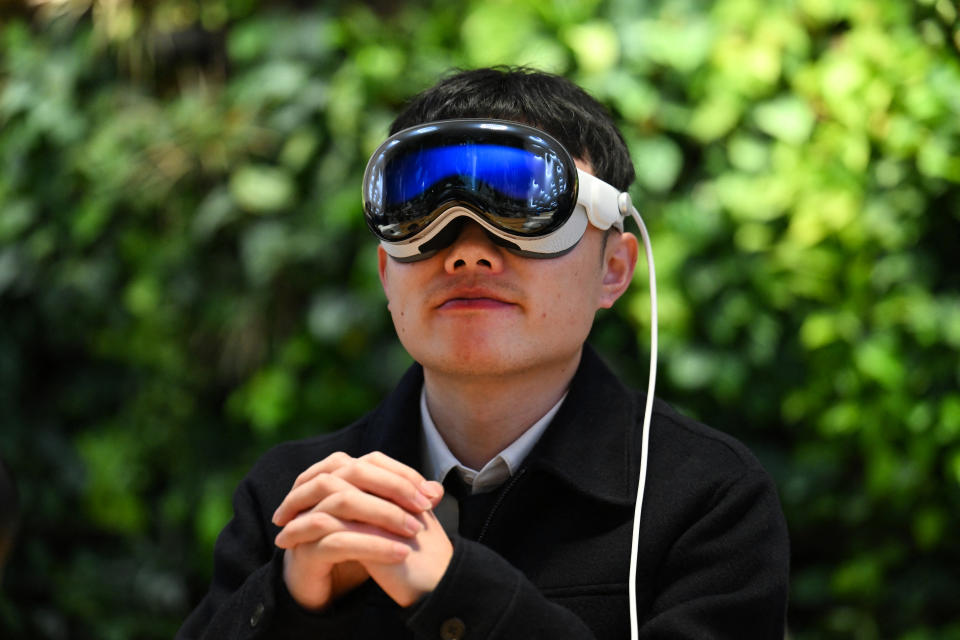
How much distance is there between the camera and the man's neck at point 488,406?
1460mm

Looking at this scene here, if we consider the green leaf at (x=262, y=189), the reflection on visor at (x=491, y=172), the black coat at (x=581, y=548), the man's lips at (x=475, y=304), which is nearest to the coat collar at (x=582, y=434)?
the black coat at (x=581, y=548)

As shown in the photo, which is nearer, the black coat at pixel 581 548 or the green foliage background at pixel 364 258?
the black coat at pixel 581 548

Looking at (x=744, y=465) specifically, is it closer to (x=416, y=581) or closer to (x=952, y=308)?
(x=416, y=581)

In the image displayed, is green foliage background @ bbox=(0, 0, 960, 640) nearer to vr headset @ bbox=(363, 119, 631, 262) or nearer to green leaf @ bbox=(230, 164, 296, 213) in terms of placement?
green leaf @ bbox=(230, 164, 296, 213)

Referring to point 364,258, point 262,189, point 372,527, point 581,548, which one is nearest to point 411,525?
point 372,527

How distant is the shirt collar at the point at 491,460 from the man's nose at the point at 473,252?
24 cm

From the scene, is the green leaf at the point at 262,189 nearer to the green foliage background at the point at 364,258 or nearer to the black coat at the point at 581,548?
the green foliage background at the point at 364,258

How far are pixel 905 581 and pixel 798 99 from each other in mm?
1179

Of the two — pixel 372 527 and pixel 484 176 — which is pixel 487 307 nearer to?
pixel 484 176

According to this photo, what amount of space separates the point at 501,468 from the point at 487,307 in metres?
0.23

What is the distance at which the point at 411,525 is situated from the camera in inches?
46.6

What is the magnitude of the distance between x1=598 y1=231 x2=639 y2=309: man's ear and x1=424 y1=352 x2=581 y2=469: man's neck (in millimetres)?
123

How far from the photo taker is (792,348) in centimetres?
273

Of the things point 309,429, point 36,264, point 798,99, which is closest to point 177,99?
point 36,264
